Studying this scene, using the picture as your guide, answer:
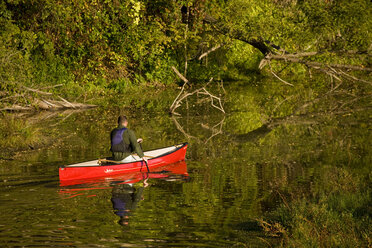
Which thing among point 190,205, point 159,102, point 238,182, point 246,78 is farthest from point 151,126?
point 246,78

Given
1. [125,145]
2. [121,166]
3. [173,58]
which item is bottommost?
[121,166]

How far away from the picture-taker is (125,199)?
38.3ft

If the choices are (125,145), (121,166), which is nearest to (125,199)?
(121,166)

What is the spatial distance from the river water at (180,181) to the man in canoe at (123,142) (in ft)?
1.86

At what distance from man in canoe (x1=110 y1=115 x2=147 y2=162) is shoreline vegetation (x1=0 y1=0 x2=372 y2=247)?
416 centimetres

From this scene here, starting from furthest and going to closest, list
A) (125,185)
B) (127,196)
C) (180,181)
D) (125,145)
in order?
(125,145), (180,181), (125,185), (127,196)

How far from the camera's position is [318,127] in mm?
21266

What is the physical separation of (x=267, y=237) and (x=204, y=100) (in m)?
22.3

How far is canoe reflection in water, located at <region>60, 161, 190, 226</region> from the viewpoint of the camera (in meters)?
11.1

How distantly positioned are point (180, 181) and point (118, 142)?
1809 millimetres

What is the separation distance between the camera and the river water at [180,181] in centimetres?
920

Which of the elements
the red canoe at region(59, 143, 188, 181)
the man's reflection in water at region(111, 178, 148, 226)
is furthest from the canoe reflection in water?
the red canoe at region(59, 143, 188, 181)

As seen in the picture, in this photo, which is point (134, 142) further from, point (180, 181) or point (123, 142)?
point (180, 181)

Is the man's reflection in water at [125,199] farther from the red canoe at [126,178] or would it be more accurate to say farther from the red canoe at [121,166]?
the red canoe at [121,166]
